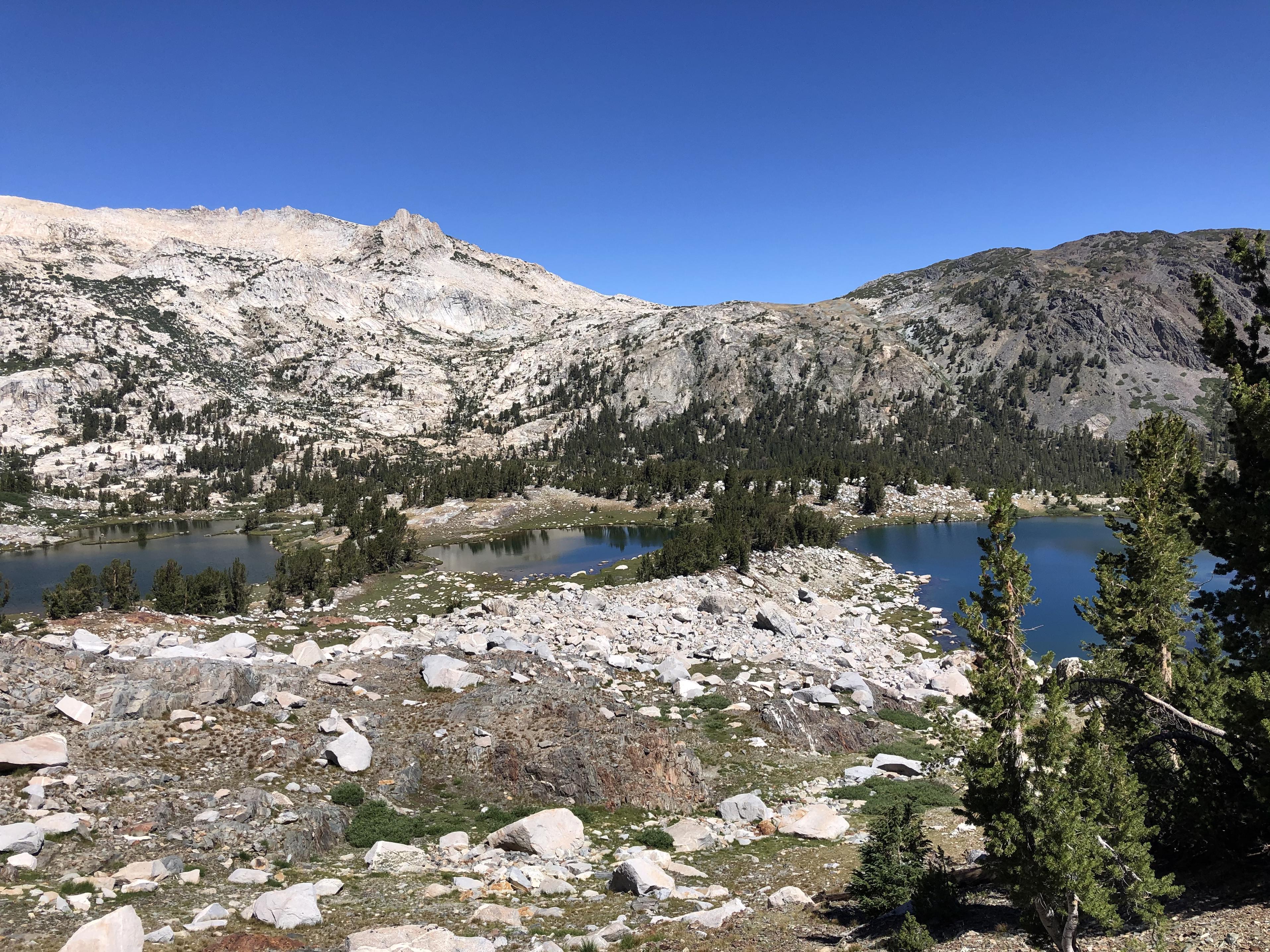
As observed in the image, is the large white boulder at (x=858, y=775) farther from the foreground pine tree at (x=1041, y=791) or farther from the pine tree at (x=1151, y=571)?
the foreground pine tree at (x=1041, y=791)

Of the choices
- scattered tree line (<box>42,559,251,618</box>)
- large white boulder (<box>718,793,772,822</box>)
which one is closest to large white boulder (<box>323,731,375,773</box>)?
large white boulder (<box>718,793,772,822</box>)

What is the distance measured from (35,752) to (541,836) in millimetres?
13191

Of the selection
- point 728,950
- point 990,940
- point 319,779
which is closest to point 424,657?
A: point 319,779

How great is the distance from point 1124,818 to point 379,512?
96.0m

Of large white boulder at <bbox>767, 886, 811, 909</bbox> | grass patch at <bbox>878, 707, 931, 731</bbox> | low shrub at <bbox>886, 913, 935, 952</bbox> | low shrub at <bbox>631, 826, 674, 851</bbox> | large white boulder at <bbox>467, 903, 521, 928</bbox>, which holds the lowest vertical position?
grass patch at <bbox>878, 707, 931, 731</bbox>

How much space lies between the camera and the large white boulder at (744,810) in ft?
68.4

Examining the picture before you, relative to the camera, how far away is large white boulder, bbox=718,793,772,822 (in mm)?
20844

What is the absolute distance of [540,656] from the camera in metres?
33.2

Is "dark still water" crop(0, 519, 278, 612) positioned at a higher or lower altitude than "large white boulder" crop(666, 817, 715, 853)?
lower

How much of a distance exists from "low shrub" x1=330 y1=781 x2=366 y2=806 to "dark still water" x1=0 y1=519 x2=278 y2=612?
53.9m

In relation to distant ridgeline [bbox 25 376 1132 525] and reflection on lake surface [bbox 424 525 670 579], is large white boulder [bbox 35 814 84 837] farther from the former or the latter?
distant ridgeline [bbox 25 376 1132 525]

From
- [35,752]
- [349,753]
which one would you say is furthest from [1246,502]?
[35,752]

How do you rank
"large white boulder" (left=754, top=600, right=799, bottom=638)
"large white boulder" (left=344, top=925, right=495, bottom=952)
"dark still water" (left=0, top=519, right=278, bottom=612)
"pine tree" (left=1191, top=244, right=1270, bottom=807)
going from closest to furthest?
"large white boulder" (left=344, top=925, right=495, bottom=952) < "pine tree" (left=1191, top=244, right=1270, bottom=807) < "large white boulder" (left=754, top=600, right=799, bottom=638) < "dark still water" (left=0, top=519, right=278, bottom=612)

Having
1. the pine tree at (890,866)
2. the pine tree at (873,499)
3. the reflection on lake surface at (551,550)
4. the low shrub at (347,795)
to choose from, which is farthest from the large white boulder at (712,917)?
the pine tree at (873,499)
